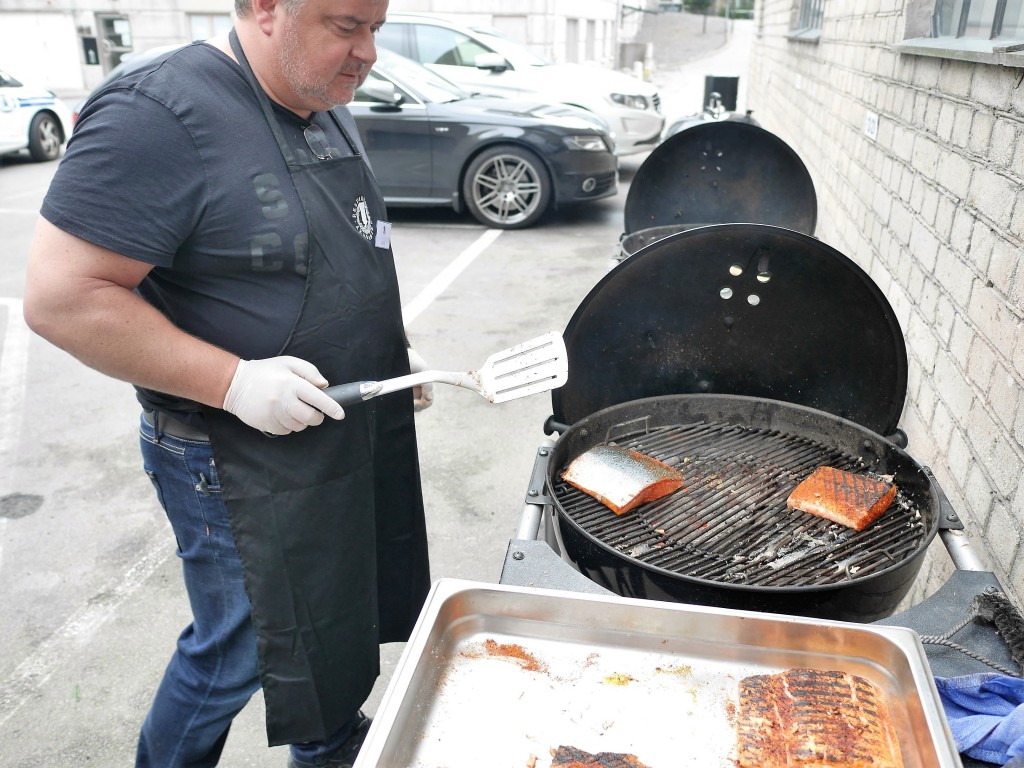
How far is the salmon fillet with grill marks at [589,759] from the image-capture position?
1050mm

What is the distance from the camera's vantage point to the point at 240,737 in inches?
104

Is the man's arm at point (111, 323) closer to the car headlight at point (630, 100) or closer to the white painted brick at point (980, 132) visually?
the white painted brick at point (980, 132)

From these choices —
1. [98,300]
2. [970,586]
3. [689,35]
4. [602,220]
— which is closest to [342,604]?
[98,300]

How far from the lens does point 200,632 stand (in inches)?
80.6

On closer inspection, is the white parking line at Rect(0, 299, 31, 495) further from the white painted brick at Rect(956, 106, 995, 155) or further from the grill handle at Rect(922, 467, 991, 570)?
the white painted brick at Rect(956, 106, 995, 155)

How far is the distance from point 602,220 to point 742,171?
518 cm

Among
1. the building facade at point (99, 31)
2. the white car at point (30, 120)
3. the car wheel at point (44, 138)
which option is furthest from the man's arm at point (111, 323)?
the building facade at point (99, 31)

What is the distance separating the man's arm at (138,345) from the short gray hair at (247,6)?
1.95 ft

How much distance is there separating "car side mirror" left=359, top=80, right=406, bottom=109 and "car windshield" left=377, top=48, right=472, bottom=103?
4.4 inches

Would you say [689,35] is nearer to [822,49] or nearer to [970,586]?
[822,49]

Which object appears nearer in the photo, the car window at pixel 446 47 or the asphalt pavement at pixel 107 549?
the asphalt pavement at pixel 107 549

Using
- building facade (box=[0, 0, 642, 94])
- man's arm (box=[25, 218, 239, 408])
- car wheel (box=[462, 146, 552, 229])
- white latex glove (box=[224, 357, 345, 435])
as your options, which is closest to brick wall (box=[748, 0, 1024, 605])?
white latex glove (box=[224, 357, 345, 435])

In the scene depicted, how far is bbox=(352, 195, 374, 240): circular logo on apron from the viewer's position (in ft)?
6.18

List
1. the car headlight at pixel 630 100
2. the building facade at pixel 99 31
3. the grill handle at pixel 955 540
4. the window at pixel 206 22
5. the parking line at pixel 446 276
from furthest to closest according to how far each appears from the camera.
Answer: the building facade at pixel 99 31 < the window at pixel 206 22 < the car headlight at pixel 630 100 < the parking line at pixel 446 276 < the grill handle at pixel 955 540
